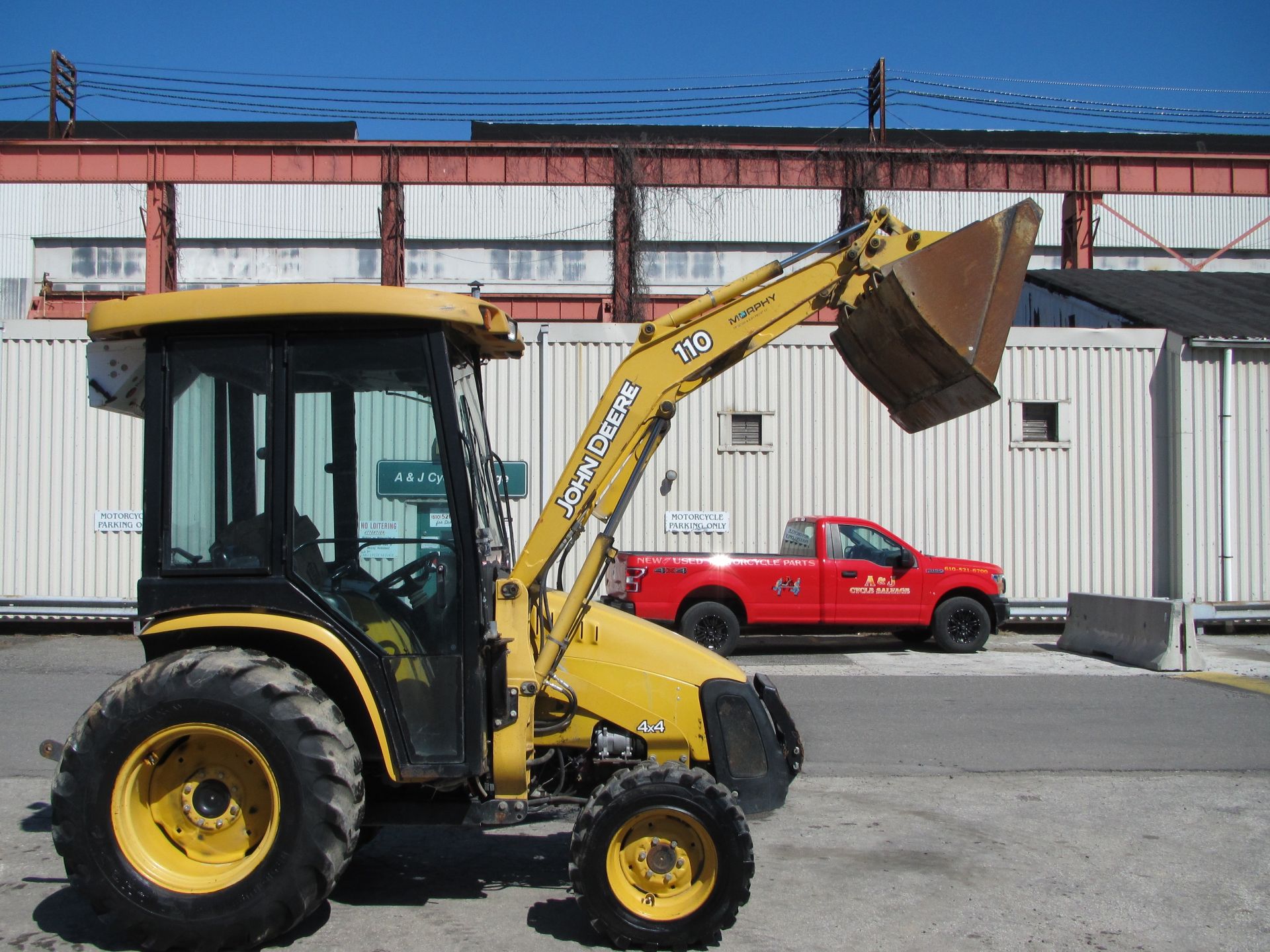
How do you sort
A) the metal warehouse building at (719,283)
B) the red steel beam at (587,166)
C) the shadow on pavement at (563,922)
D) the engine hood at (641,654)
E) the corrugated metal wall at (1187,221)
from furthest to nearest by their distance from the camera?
the corrugated metal wall at (1187,221)
the red steel beam at (587,166)
the metal warehouse building at (719,283)
the engine hood at (641,654)
the shadow on pavement at (563,922)

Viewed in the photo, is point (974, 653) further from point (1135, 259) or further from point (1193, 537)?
point (1135, 259)

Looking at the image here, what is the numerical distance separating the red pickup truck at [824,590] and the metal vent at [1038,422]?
3404 mm

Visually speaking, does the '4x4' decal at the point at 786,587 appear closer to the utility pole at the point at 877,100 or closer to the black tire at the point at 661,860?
the black tire at the point at 661,860

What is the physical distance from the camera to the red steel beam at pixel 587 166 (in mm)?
30453

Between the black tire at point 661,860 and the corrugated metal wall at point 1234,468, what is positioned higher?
the corrugated metal wall at point 1234,468

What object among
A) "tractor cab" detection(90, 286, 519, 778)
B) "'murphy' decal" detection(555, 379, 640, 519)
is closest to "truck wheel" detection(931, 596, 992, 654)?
"'murphy' decal" detection(555, 379, 640, 519)

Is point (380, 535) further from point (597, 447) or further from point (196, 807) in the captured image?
point (196, 807)

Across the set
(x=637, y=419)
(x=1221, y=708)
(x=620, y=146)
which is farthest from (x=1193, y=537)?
(x=620, y=146)

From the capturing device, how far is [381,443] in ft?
14.8

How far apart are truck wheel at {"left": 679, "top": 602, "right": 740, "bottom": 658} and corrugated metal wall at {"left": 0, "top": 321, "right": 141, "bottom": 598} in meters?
8.56

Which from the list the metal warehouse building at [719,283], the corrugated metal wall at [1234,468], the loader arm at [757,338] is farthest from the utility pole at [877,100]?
the loader arm at [757,338]

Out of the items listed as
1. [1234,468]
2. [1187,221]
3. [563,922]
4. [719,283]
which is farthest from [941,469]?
[1187,221]

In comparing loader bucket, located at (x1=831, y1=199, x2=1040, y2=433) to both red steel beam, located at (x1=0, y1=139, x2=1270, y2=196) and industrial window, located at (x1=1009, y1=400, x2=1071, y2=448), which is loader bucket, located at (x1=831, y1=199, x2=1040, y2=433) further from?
red steel beam, located at (x1=0, y1=139, x2=1270, y2=196)

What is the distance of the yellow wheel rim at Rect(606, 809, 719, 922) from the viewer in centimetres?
434
